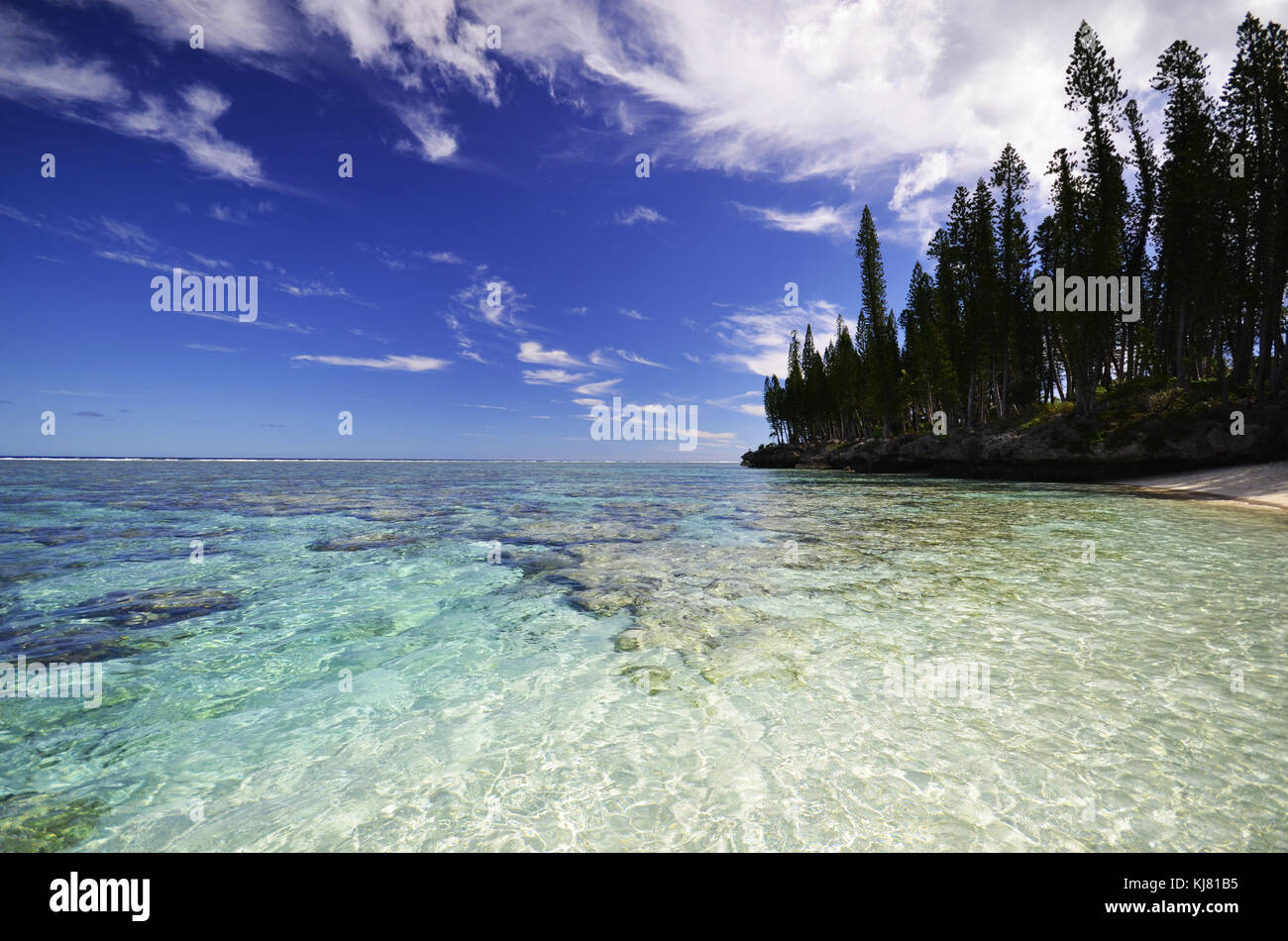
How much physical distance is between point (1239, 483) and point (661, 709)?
32227mm

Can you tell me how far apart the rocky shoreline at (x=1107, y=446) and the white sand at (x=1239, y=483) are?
1.03m

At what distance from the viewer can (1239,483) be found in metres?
22.4

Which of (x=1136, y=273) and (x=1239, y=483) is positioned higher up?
(x=1136, y=273)

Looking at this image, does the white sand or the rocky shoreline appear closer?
the white sand

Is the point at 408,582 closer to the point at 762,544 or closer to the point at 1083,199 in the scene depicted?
the point at 762,544

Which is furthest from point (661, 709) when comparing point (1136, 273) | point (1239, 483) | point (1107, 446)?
point (1136, 273)

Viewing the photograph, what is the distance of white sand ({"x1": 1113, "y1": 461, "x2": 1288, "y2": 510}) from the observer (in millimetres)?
19812

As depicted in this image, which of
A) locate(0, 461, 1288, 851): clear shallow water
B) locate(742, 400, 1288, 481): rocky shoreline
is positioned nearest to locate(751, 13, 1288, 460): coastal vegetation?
locate(742, 400, 1288, 481): rocky shoreline

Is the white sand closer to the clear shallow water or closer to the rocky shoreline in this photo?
the rocky shoreline

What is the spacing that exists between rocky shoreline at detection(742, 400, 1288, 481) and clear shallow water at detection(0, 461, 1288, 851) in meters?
22.5

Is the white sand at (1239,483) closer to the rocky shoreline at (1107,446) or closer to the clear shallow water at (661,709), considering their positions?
the rocky shoreline at (1107,446)

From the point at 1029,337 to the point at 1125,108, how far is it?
16.7m

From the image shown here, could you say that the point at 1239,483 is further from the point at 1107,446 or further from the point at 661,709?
the point at 661,709

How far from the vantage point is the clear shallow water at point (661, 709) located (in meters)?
3.03
